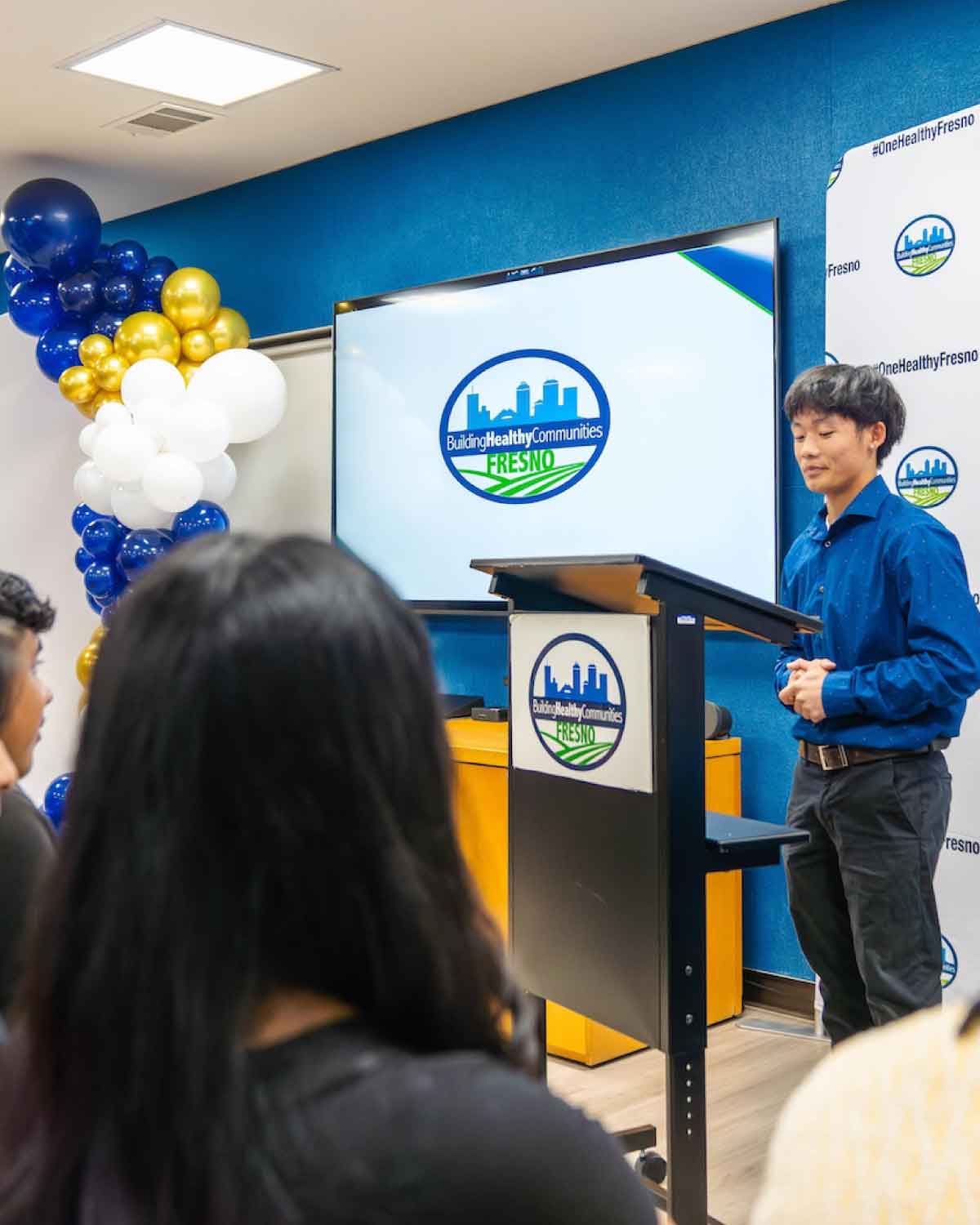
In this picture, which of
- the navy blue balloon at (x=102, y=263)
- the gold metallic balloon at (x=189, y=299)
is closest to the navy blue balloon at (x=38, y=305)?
the navy blue balloon at (x=102, y=263)

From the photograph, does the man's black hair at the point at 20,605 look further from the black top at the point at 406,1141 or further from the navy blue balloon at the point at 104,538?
the navy blue balloon at the point at 104,538

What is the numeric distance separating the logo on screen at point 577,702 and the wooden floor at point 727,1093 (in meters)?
0.84

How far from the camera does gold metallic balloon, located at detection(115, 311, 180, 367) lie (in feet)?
15.4

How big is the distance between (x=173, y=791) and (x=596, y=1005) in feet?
5.32

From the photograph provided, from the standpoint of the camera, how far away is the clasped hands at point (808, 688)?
97.7 inches

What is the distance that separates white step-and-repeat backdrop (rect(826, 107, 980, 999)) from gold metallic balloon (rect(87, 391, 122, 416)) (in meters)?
2.74

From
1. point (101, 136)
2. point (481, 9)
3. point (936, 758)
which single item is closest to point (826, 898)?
point (936, 758)

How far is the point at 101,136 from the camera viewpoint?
192 inches

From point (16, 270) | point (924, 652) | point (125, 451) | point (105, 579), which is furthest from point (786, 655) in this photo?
point (16, 270)

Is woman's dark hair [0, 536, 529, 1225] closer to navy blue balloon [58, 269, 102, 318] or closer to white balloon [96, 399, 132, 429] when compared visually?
white balloon [96, 399, 132, 429]

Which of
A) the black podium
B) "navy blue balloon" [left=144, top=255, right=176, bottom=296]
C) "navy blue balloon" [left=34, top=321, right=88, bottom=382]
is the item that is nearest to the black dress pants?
the black podium

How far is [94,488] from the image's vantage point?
15.8 feet

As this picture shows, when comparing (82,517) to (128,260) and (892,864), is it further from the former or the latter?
(892,864)

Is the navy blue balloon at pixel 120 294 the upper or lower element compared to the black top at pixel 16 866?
upper
